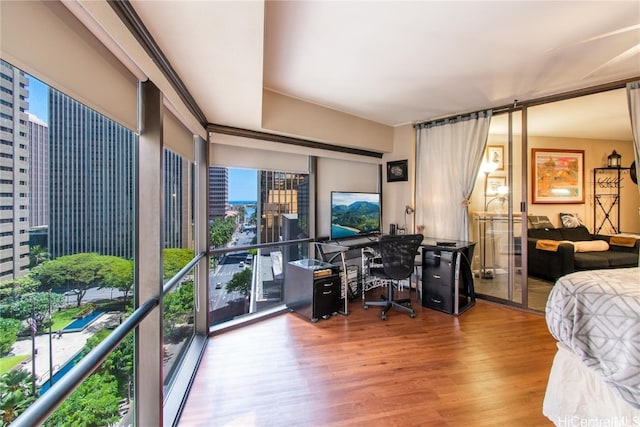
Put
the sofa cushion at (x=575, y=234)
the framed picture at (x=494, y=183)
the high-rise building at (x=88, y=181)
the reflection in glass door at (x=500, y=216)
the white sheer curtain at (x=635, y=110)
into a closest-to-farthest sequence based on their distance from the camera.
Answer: the high-rise building at (x=88, y=181), the white sheer curtain at (x=635, y=110), the reflection in glass door at (x=500, y=216), the framed picture at (x=494, y=183), the sofa cushion at (x=575, y=234)

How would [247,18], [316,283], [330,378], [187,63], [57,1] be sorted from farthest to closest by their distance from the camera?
[316,283] < [330,378] < [187,63] < [247,18] < [57,1]

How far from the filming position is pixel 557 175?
452cm

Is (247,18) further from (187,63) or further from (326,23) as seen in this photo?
(326,23)

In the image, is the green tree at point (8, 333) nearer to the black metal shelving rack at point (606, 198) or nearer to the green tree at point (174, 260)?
the green tree at point (174, 260)

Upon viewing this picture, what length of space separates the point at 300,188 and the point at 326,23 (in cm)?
196

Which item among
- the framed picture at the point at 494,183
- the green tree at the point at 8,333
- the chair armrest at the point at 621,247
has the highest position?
the framed picture at the point at 494,183

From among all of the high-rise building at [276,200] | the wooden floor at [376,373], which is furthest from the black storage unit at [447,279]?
the high-rise building at [276,200]

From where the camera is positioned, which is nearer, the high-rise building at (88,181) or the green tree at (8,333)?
the green tree at (8,333)

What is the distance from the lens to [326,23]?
5.73 ft

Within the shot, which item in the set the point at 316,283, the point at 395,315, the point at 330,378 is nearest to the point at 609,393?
the point at 330,378

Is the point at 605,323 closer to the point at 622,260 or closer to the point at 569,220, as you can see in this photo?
the point at 622,260

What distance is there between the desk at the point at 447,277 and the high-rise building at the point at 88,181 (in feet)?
10.3

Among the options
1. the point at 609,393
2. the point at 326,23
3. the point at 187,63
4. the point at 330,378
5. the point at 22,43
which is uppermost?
the point at 326,23

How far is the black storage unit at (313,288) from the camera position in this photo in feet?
9.70
